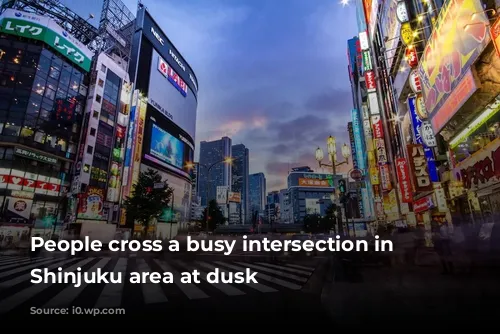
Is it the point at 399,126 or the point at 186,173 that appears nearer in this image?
the point at 399,126

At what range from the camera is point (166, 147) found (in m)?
51.3

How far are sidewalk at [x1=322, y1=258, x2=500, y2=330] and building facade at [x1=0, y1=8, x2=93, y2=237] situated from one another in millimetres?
34880

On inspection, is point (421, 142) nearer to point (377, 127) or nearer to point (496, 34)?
point (496, 34)

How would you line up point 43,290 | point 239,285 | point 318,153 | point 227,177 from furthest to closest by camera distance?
point 227,177, point 318,153, point 239,285, point 43,290

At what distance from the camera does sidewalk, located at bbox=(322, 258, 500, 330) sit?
3693 mm

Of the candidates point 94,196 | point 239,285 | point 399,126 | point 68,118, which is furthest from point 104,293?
point 68,118

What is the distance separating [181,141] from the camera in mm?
57656

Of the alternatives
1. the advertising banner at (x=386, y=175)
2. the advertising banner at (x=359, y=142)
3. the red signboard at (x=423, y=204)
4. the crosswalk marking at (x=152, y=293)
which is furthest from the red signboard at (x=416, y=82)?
the advertising banner at (x=359, y=142)

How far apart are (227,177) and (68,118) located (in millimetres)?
115778

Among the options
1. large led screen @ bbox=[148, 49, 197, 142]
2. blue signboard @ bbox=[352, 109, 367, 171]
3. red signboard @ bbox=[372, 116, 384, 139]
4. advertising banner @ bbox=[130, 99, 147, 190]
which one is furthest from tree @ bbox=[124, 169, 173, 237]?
blue signboard @ bbox=[352, 109, 367, 171]

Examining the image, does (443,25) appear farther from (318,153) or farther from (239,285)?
(239,285)

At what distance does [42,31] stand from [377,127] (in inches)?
1666

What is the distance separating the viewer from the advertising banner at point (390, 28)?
21177 mm

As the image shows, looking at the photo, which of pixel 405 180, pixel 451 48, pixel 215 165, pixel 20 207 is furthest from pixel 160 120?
pixel 215 165
